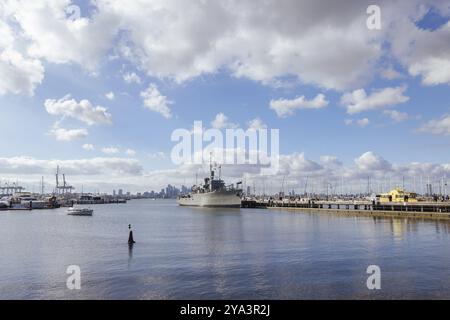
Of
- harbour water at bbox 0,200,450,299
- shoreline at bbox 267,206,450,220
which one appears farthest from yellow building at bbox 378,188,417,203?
harbour water at bbox 0,200,450,299

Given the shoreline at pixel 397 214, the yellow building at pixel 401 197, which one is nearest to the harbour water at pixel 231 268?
the shoreline at pixel 397 214

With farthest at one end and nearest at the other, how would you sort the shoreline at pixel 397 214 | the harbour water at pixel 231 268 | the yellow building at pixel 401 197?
the yellow building at pixel 401 197
the shoreline at pixel 397 214
the harbour water at pixel 231 268

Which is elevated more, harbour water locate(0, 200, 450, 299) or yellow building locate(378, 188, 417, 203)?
yellow building locate(378, 188, 417, 203)

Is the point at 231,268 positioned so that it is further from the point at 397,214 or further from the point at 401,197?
the point at 401,197

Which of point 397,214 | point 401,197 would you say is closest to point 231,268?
point 397,214

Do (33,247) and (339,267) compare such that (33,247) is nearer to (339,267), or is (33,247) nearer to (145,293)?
(145,293)

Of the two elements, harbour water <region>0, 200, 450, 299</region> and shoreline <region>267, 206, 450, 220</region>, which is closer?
harbour water <region>0, 200, 450, 299</region>

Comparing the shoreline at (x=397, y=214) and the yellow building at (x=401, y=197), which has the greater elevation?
the yellow building at (x=401, y=197)

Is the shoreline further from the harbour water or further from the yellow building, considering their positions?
the harbour water

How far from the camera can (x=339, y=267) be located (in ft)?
116

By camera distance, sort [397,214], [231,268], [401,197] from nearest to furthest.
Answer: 1. [231,268]
2. [397,214]
3. [401,197]

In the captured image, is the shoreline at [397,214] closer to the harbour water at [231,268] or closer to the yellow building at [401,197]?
the yellow building at [401,197]

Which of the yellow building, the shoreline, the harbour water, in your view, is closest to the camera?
the harbour water
